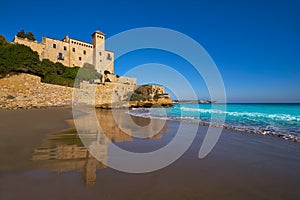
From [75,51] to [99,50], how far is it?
5.70 m

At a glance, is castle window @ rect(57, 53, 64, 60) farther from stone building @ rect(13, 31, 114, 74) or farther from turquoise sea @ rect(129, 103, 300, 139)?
turquoise sea @ rect(129, 103, 300, 139)

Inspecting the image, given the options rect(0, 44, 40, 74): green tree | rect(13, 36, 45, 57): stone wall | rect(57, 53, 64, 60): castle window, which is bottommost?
rect(0, 44, 40, 74): green tree

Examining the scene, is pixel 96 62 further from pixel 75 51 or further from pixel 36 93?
pixel 36 93

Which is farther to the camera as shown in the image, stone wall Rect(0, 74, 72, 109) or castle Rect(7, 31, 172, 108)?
castle Rect(7, 31, 172, 108)

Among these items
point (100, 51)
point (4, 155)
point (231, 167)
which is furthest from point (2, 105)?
point (100, 51)

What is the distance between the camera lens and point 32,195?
176 cm

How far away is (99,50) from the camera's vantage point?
37.4 meters

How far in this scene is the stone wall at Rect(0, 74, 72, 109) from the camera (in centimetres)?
1299

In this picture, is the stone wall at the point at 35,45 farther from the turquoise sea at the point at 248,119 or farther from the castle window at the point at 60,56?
the turquoise sea at the point at 248,119

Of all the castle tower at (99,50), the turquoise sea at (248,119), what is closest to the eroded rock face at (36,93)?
the turquoise sea at (248,119)

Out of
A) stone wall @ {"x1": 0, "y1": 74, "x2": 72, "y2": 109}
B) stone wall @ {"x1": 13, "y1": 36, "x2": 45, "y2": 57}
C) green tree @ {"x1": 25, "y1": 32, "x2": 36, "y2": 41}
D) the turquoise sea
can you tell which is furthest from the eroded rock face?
green tree @ {"x1": 25, "y1": 32, "x2": 36, "y2": 41}

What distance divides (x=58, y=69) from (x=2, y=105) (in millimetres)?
16493

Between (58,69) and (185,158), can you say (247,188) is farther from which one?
(58,69)

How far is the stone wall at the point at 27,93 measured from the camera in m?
13.0
